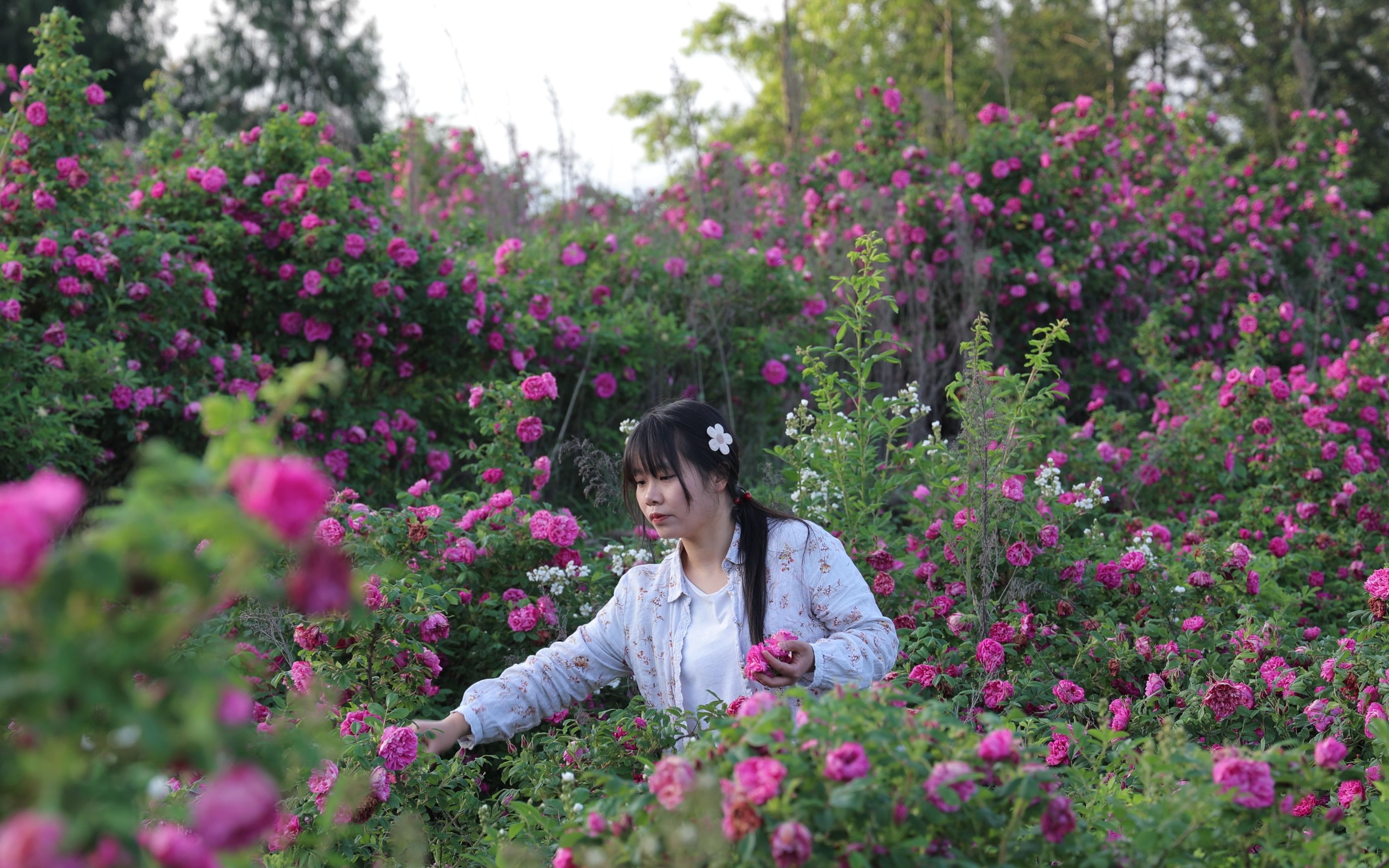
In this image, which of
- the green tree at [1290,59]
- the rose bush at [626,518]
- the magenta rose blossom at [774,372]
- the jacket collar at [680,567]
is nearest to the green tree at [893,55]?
the green tree at [1290,59]

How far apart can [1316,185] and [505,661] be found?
26.6ft

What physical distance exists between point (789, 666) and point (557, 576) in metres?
1.16

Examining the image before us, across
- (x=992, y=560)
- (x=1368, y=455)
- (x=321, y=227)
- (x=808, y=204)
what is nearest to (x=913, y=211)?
(x=808, y=204)

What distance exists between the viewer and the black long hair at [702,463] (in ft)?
7.84

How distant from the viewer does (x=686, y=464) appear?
241cm

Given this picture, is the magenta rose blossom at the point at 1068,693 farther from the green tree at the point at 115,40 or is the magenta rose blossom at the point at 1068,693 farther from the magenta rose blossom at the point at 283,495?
the green tree at the point at 115,40

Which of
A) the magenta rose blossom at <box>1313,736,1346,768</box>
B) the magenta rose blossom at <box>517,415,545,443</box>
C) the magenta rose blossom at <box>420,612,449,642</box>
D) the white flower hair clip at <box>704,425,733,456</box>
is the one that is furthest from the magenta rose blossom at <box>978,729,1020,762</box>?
the magenta rose blossom at <box>517,415,545,443</box>

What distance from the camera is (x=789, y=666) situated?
80.6 inches

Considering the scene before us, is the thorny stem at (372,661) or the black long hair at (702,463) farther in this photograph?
the thorny stem at (372,661)

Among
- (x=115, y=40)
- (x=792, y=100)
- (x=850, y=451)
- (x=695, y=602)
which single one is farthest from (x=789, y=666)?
(x=115, y=40)

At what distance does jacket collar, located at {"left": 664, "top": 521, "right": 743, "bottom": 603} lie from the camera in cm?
245

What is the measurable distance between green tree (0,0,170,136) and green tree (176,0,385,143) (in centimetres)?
195

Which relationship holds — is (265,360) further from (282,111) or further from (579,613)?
(579,613)

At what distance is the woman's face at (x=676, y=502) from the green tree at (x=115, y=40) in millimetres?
14889
